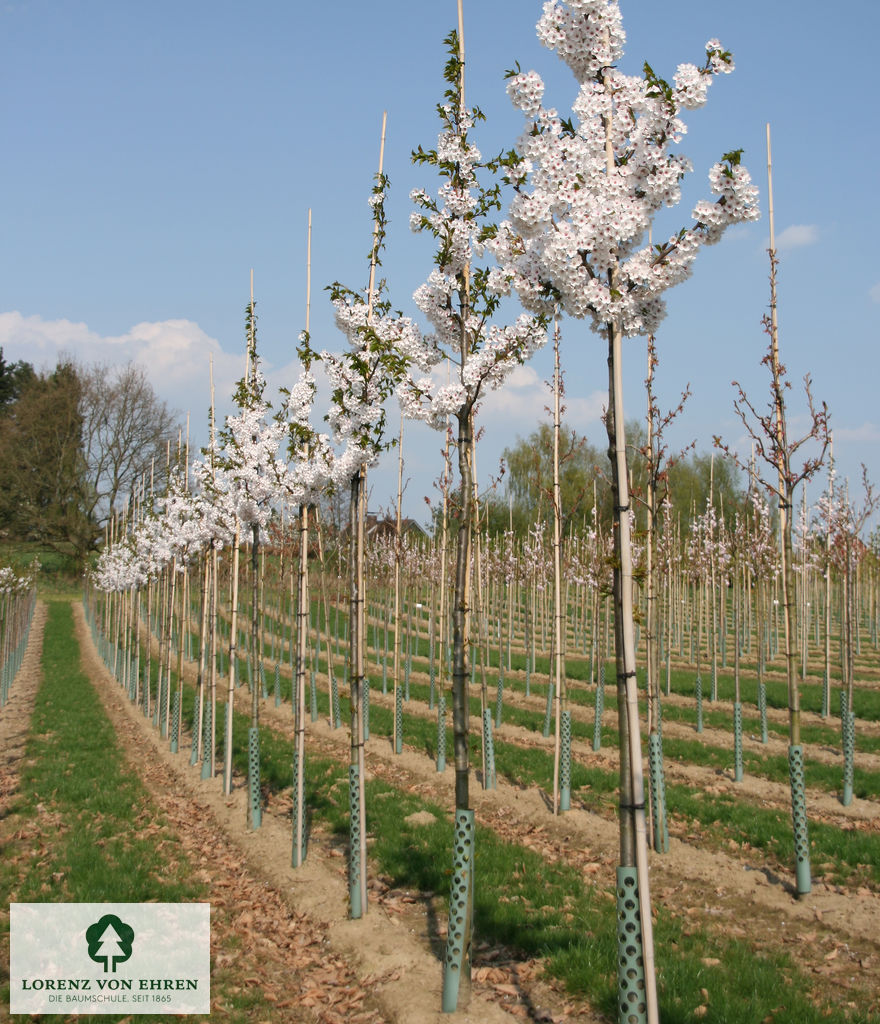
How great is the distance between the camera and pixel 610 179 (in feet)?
12.6

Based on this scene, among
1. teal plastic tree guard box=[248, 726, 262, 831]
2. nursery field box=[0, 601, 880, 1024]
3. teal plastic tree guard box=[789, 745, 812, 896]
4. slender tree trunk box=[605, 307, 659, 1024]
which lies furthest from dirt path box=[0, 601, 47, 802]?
teal plastic tree guard box=[789, 745, 812, 896]

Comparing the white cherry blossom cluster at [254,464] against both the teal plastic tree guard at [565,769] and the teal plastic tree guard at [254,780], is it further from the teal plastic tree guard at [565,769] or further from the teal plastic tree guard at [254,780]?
the teal plastic tree guard at [565,769]

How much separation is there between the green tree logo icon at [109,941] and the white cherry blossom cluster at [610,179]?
547 cm

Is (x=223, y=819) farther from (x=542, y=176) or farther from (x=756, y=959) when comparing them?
(x=542, y=176)

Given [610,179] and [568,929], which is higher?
[610,179]

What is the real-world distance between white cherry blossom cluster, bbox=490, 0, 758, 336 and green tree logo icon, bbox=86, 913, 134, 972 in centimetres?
547

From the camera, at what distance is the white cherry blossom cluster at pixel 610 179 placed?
3.76 meters

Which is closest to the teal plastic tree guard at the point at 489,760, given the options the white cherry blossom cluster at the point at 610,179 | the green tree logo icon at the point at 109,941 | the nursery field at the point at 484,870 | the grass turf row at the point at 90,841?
the nursery field at the point at 484,870

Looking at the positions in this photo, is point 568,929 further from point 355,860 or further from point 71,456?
point 71,456

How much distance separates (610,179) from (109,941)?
620 cm

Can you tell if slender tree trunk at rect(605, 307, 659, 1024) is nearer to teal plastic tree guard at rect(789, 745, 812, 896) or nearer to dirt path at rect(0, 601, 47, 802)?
teal plastic tree guard at rect(789, 745, 812, 896)

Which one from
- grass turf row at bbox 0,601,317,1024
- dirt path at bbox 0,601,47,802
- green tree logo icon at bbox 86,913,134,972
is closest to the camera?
green tree logo icon at bbox 86,913,134,972

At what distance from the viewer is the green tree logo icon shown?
5633 millimetres

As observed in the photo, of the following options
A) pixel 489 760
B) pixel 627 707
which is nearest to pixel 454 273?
pixel 627 707
